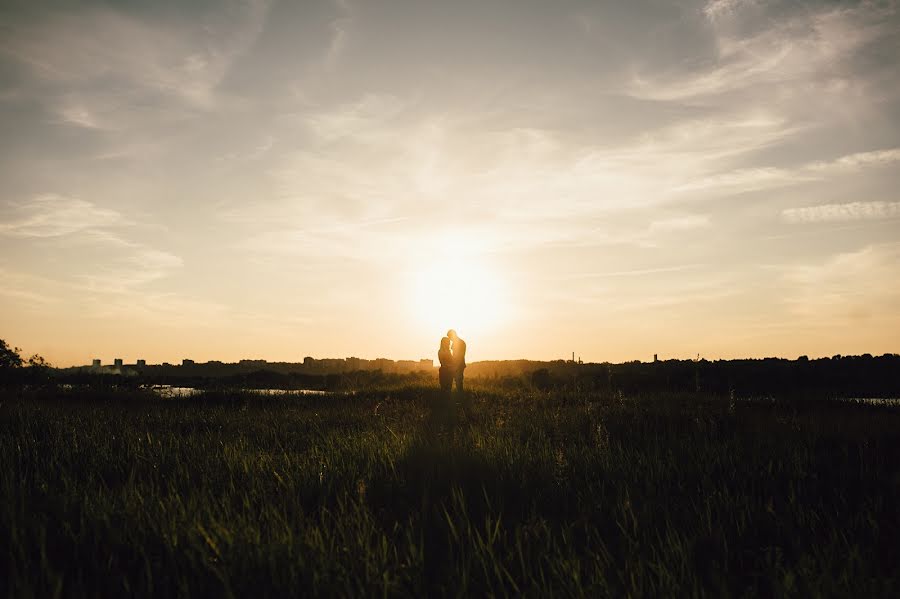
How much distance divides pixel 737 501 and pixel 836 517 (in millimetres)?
672

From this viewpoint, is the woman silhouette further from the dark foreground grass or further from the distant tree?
the distant tree

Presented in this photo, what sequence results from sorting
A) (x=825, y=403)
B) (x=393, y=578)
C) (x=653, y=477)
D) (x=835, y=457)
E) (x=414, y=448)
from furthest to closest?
1. (x=825, y=403)
2. (x=835, y=457)
3. (x=414, y=448)
4. (x=653, y=477)
5. (x=393, y=578)

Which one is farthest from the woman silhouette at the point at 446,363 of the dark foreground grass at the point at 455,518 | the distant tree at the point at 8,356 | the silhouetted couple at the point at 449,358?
the distant tree at the point at 8,356

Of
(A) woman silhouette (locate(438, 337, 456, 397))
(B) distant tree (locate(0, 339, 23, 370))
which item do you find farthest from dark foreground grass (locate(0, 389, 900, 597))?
(B) distant tree (locate(0, 339, 23, 370))

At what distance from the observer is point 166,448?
6.32 m

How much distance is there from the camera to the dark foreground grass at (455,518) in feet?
8.48

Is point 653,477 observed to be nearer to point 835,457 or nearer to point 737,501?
point 737,501

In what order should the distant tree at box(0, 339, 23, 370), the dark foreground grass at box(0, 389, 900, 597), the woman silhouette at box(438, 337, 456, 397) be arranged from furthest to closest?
the distant tree at box(0, 339, 23, 370), the woman silhouette at box(438, 337, 456, 397), the dark foreground grass at box(0, 389, 900, 597)

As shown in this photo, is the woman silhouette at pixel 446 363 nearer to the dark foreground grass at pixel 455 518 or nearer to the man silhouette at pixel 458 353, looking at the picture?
the man silhouette at pixel 458 353

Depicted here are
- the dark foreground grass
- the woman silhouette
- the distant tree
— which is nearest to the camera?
the dark foreground grass

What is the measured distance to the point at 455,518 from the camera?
12.2ft

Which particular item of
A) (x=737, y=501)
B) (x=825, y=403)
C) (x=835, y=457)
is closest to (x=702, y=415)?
(x=835, y=457)

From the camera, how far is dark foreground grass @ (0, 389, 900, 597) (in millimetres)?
2586

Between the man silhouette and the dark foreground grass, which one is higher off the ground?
the man silhouette
